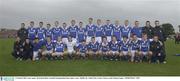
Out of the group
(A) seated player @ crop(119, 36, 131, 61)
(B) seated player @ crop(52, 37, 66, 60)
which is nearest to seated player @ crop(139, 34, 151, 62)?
(A) seated player @ crop(119, 36, 131, 61)

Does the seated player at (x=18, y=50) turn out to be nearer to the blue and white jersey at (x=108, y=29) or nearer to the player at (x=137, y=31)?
the blue and white jersey at (x=108, y=29)

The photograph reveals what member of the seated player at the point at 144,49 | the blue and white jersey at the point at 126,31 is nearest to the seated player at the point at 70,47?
the blue and white jersey at the point at 126,31

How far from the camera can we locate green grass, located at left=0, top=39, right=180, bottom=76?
450 inches

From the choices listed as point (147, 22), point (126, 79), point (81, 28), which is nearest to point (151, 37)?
point (147, 22)

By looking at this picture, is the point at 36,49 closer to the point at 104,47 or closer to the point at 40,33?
the point at 40,33

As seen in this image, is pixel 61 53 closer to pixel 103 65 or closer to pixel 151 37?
pixel 103 65

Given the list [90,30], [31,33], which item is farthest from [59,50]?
[90,30]

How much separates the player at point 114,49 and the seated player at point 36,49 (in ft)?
7.81

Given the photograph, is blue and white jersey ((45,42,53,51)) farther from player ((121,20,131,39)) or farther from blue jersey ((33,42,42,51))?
player ((121,20,131,39))

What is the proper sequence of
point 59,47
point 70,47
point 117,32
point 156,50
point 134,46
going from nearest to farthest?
point 156,50 → point 134,46 → point 59,47 → point 70,47 → point 117,32

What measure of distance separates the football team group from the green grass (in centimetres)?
58

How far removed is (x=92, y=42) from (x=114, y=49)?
81 centimetres

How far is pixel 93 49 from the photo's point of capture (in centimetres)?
1438

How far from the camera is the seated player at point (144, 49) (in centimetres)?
1376
